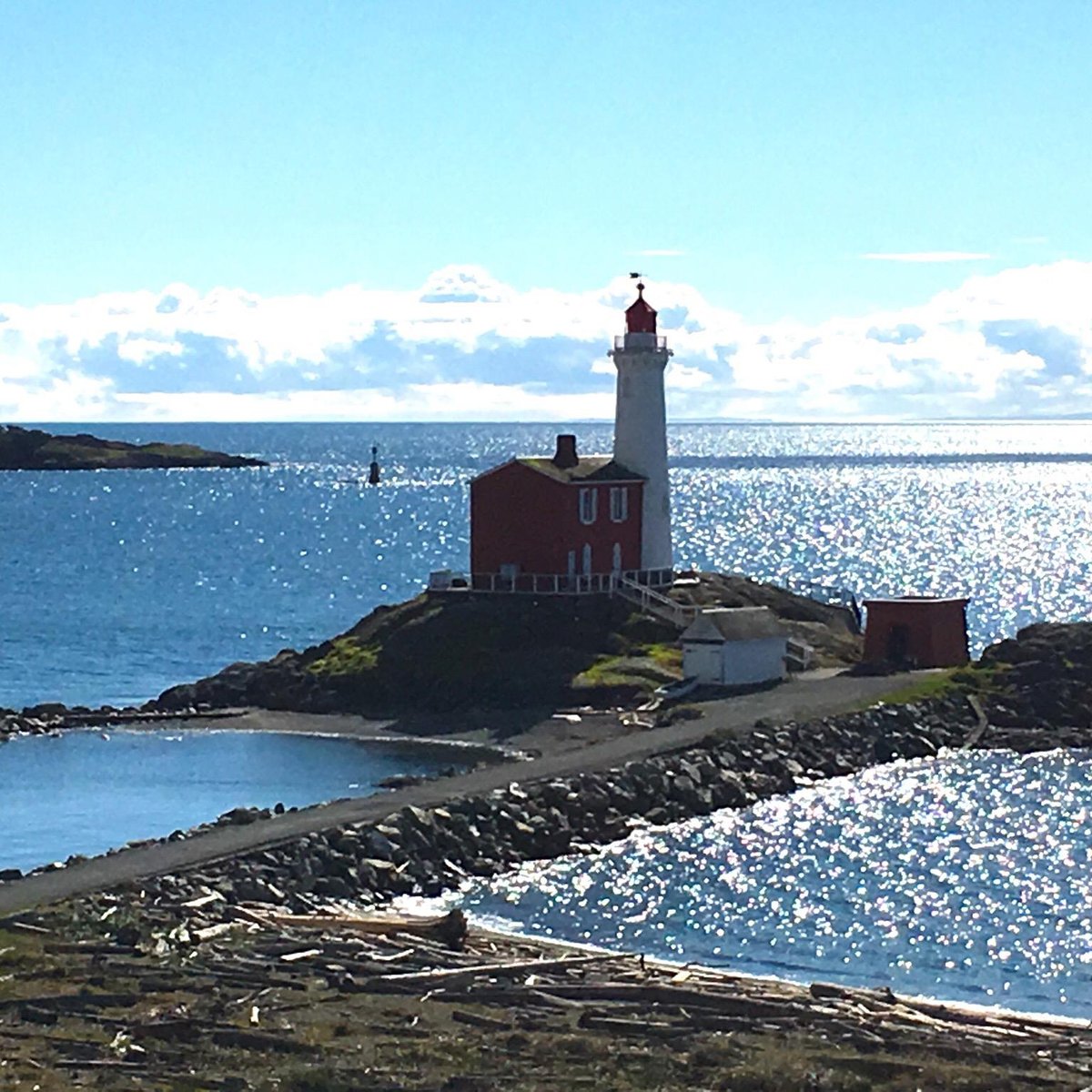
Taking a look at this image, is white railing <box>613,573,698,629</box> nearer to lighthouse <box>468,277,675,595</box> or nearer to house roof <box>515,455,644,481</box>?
lighthouse <box>468,277,675,595</box>

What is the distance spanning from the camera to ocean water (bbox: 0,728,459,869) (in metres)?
41.1

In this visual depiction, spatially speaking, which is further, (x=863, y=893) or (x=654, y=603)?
(x=654, y=603)

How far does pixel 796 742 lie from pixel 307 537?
97403mm

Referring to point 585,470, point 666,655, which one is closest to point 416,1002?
point 666,655

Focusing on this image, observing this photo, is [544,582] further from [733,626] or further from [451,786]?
[451,786]

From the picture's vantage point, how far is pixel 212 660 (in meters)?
75.4

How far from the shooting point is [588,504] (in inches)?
2293

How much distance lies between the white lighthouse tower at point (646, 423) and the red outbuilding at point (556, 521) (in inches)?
16.2

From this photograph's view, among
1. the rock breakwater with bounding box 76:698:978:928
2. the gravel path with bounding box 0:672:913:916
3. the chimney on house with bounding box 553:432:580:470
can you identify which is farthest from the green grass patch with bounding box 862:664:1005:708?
the chimney on house with bounding box 553:432:580:470

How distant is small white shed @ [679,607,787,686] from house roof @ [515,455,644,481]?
20.5 ft

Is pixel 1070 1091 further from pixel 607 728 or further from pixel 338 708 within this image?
pixel 338 708

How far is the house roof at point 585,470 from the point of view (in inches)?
2287

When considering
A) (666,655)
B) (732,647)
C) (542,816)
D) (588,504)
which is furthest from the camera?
(588,504)

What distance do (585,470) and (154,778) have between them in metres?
16.3
